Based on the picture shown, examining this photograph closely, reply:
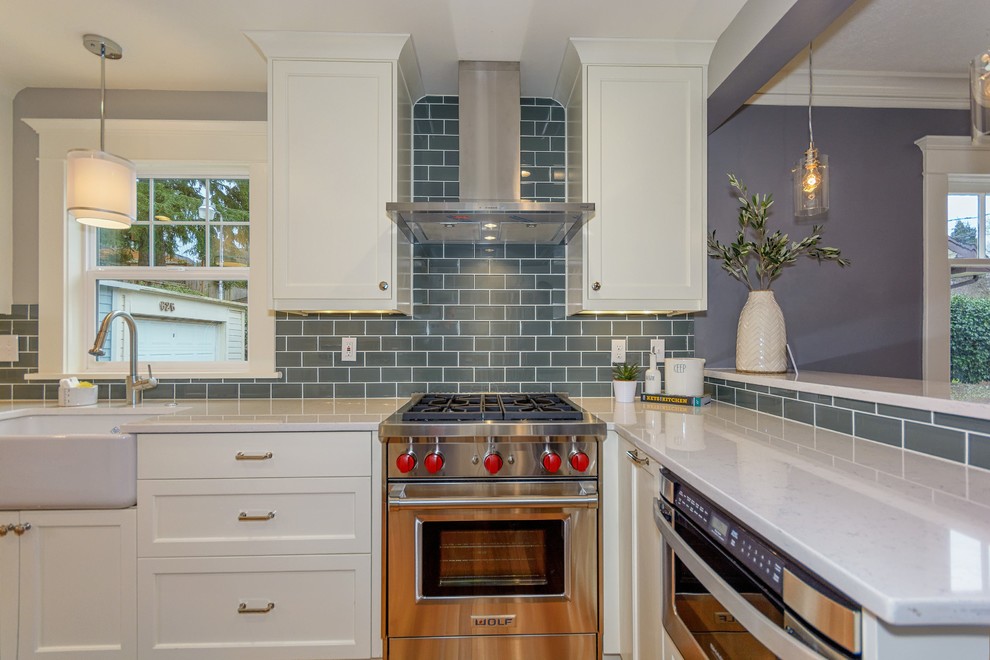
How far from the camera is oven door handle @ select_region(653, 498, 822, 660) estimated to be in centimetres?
68

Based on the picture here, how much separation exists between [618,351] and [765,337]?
2.03ft

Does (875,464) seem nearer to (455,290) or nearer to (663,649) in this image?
(663,649)

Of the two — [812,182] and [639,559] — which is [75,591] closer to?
[639,559]

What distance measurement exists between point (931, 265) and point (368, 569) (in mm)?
2864

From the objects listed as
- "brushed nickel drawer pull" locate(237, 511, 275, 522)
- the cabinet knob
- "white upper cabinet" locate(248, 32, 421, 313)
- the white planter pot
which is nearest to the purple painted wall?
the white planter pot

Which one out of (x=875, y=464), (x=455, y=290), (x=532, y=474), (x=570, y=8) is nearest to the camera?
(x=875, y=464)

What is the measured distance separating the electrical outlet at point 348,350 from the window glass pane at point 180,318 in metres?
0.53

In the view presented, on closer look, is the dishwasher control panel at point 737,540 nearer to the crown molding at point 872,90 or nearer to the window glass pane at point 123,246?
the crown molding at point 872,90

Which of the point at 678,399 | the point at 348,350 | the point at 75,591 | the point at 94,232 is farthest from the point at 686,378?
the point at 94,232

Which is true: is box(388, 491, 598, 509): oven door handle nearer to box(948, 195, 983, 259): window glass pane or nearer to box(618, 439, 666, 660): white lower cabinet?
box(618, 439, 666, 660): white lower cabinet

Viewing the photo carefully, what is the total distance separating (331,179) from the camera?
6.10ft

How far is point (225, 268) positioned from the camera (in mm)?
2262

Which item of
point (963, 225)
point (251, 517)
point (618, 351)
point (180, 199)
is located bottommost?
point (251, 517)

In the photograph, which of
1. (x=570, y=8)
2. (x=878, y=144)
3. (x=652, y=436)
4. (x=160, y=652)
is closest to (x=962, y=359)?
(x=878, y=144)
